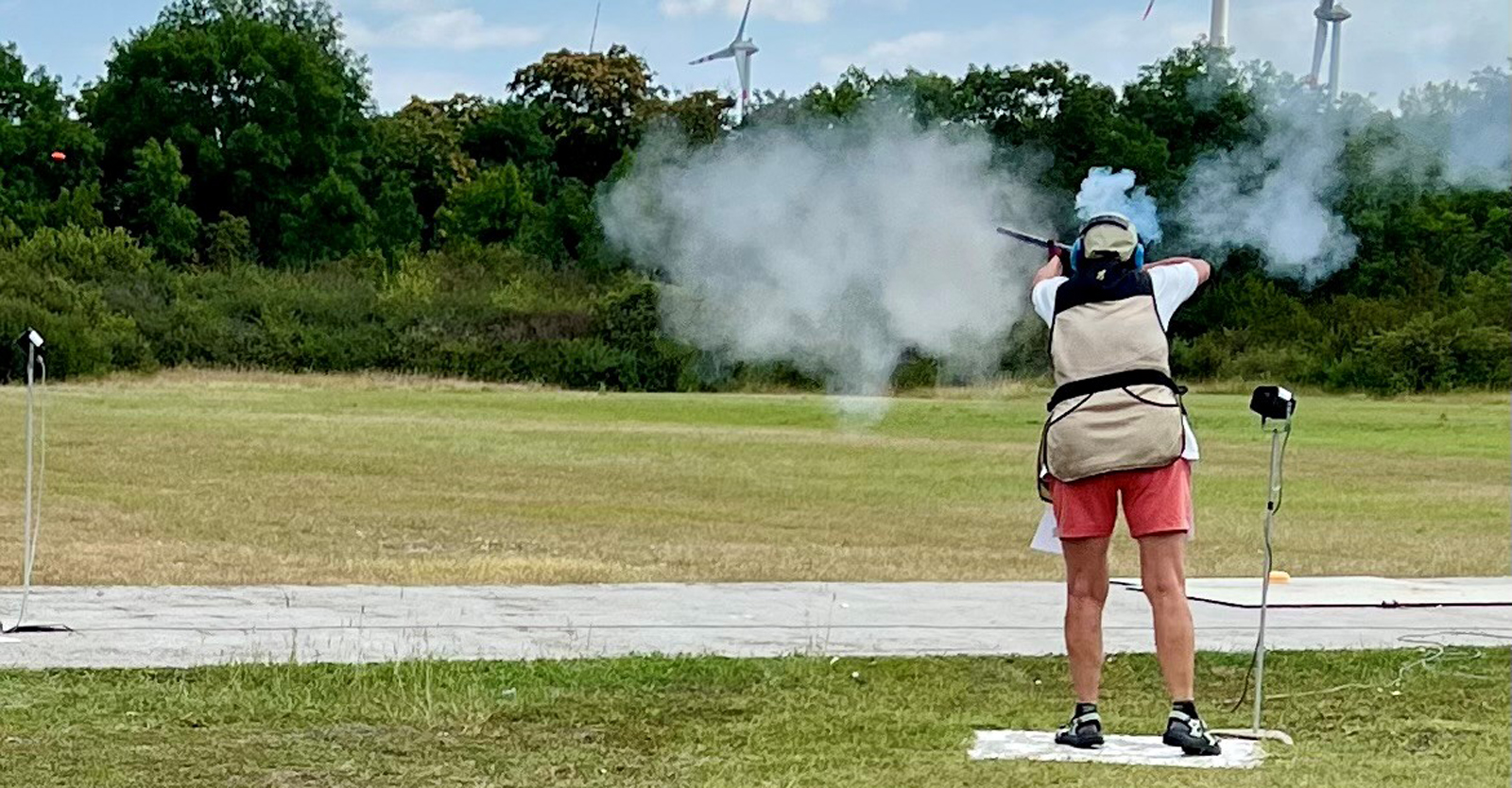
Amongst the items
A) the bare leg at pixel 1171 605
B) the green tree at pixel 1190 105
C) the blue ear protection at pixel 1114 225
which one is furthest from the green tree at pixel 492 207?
the bare leg at pixel 1171 605

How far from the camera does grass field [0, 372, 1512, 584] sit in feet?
46.8

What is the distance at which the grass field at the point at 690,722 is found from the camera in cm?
662

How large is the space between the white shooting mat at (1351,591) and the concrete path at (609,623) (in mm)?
137

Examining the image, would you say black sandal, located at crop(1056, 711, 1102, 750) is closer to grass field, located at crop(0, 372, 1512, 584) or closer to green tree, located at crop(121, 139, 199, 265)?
grass field, located at crop(0, 372, 1512, 584)

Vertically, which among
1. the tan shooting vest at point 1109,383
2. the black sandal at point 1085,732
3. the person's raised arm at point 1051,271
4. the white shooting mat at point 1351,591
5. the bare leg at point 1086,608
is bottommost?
the white shooting mat at point 1351,591

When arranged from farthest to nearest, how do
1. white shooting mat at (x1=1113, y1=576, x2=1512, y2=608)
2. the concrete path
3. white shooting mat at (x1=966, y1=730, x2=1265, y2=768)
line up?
white shooting mat at (x1=1113, y1=576, x2=1512, y2=608) → the concrete path → white shooting mat at (x1=966, y1=730, x2=1265, y2=768)

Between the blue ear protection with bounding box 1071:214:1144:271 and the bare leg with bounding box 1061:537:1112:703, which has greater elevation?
the blue ear protection with bounding box 1071:214:1144:271

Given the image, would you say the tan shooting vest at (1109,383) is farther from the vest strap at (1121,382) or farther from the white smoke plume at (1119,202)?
the white smoke plume at (1119,202)

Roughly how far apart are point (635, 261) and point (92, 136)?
2692cm

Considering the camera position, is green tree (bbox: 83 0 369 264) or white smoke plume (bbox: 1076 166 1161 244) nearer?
white smoke plume (bbox: 1076 166 1161 244)

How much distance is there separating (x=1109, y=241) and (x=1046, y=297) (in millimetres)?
349

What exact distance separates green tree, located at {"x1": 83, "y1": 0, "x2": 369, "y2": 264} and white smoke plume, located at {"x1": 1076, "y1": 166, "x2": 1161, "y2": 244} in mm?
41132

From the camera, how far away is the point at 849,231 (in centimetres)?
2202

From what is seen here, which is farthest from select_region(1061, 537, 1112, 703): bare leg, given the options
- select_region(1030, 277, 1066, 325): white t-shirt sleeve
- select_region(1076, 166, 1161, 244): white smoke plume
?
select_region(1076, 166, 1161, 244): white smoke plume
